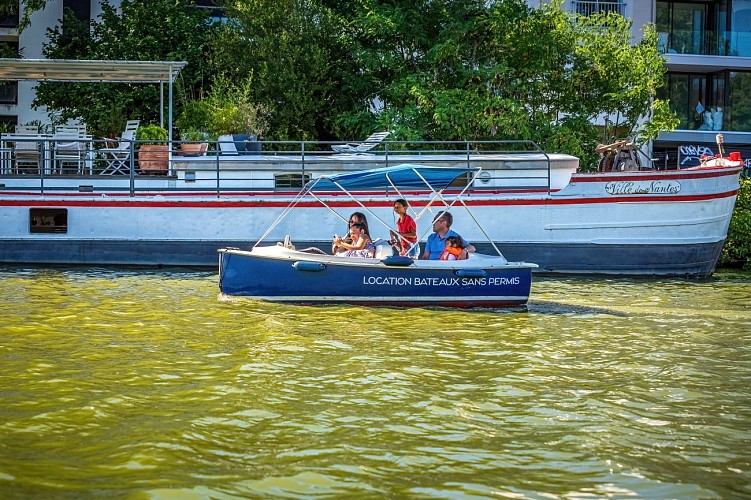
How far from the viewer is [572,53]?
96.7 feet

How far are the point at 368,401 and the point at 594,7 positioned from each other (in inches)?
1260

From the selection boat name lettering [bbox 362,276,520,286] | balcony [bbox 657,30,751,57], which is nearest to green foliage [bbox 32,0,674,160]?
balcony [bbox 657,30,751,57]

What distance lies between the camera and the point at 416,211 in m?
22.8

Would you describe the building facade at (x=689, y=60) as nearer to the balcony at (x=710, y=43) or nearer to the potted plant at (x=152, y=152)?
the balcony at (x=710, y=43)

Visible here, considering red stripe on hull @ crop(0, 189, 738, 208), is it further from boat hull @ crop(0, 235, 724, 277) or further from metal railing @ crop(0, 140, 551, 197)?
boat hull @ crop(0, 235, 724, 277)

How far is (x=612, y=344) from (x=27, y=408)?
7428mm

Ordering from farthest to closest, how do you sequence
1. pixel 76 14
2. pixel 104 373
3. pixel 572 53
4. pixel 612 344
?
pixel 76 14
pixel 572 53
pixel 612 344
pixel 104 373

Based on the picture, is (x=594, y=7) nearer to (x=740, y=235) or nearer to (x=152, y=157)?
(x=740, y=235)

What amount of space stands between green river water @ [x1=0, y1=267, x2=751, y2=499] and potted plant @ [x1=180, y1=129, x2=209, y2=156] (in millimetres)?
6483

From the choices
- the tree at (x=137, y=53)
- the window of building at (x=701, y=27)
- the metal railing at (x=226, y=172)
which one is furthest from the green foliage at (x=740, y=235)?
the tree at (x=137, y=53)

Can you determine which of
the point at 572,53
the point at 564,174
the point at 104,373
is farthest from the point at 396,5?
the point at 104,373

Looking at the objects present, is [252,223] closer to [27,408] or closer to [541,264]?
[541,264]

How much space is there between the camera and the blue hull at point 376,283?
55.7ft

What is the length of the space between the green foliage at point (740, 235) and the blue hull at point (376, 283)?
34.4 ft
